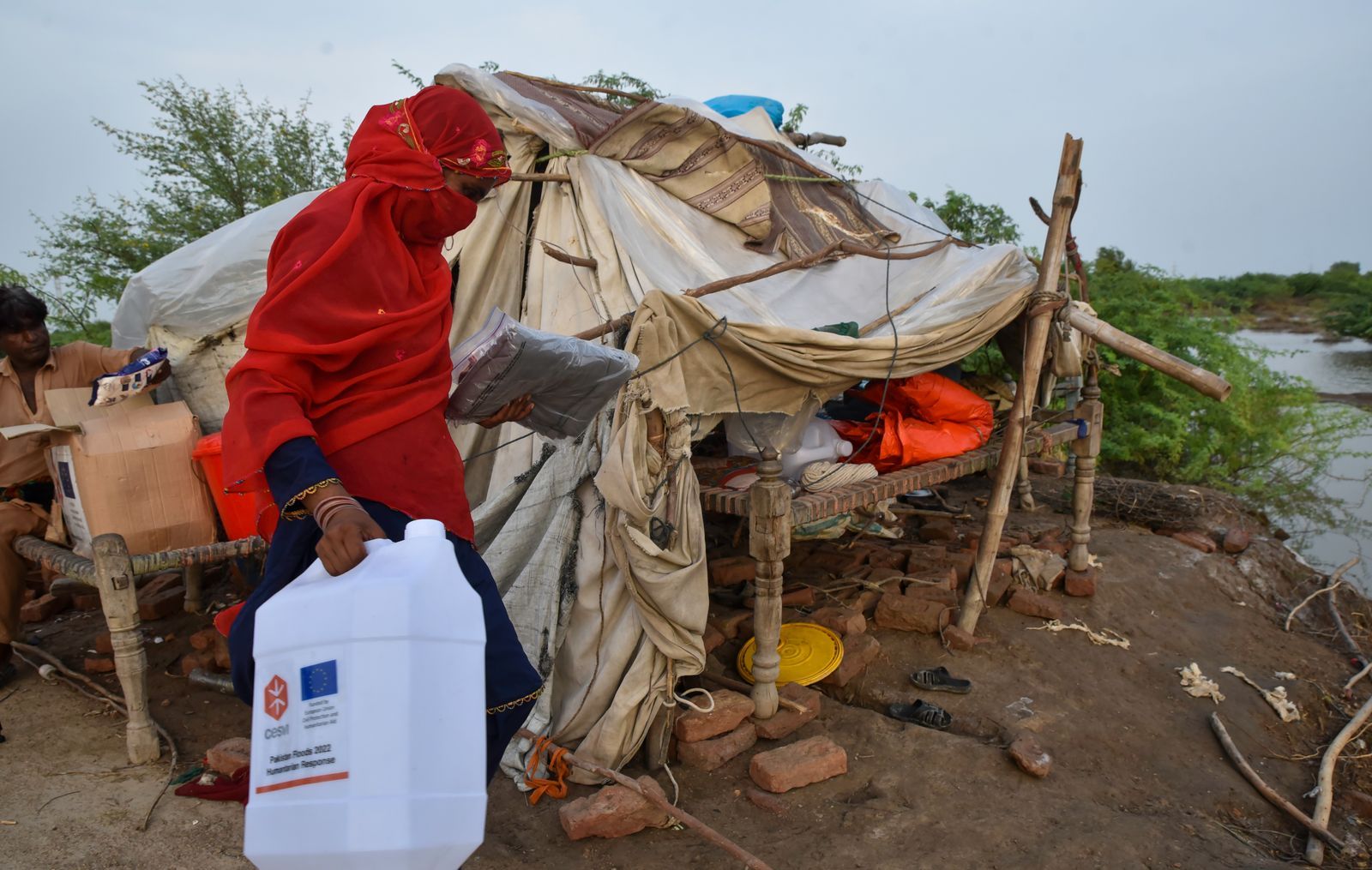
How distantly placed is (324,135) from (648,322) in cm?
768

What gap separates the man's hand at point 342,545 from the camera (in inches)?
55.7

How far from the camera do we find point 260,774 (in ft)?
4.43

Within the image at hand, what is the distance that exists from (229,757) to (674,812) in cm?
170

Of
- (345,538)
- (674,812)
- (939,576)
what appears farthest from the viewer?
(939,576)

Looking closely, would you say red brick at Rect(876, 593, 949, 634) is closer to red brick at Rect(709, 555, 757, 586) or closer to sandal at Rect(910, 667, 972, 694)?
sandal at Rect(910, 667, 972, 694)

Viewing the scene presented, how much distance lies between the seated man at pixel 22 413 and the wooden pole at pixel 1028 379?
461cm

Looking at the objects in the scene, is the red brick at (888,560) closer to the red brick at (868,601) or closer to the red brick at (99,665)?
the red brick at (868,601)

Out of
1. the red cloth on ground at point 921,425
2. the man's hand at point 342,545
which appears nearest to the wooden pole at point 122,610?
the man's hand at point 342,545

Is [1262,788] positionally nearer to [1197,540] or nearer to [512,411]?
[1197,540]

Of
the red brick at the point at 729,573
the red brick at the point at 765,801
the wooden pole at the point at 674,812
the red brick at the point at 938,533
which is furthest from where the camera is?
the red brick at the point at 938,533

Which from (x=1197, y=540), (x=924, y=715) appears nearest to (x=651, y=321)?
(x=924, y=715)

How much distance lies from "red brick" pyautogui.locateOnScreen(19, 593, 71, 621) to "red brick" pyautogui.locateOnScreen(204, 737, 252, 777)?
2702 mm

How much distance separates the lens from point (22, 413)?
384 centimetres

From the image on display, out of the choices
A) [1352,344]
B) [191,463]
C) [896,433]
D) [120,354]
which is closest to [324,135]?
[120,354]
